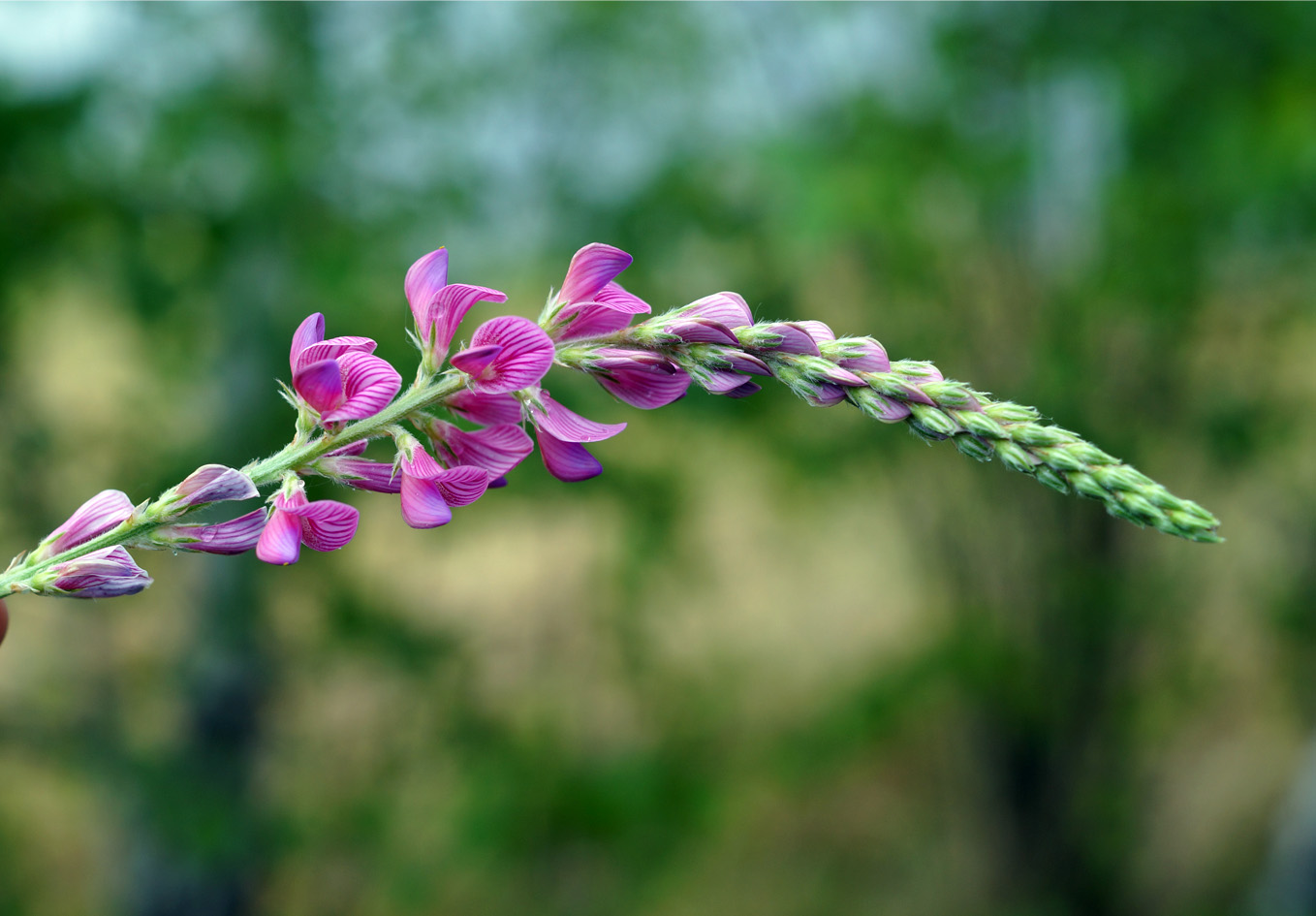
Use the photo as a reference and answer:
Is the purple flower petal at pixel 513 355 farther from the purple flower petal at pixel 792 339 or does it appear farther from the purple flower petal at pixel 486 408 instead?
the purple flower petal at pixel 792 339

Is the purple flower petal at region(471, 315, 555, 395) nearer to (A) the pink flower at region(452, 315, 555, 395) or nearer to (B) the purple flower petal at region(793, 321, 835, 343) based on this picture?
(A) the pink flower at region(452, 315, 555, 395)

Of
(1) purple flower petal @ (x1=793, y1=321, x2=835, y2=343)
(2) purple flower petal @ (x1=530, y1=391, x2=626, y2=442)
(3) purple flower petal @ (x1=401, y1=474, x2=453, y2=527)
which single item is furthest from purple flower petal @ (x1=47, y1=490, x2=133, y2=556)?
(1) purple flower petal @ (x1=793, y1=321, x2=835, y2=343)

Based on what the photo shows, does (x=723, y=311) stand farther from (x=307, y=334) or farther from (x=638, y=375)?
(x=307, y=334)

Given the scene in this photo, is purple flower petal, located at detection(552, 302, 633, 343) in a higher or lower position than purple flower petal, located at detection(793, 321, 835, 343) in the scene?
lower

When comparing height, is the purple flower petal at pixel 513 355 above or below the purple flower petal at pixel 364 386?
above

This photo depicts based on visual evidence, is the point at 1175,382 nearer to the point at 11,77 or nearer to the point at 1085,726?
the point at 1085,726

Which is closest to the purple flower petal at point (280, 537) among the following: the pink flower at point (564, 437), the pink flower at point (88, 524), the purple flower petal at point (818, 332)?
the pink flower at point (88, 524)

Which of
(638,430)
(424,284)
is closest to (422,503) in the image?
(424,284)
